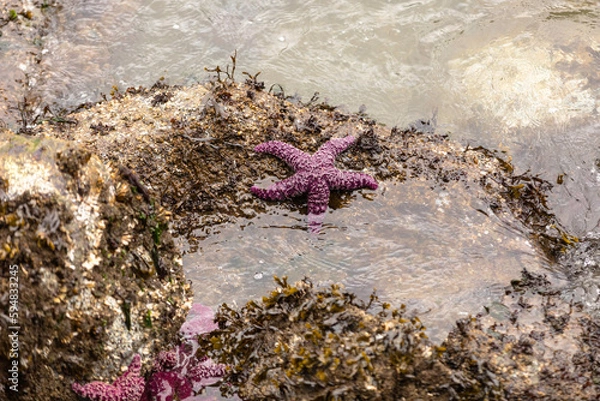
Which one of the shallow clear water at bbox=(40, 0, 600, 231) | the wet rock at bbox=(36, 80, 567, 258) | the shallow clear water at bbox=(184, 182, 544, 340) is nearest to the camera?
the shallow clear water at bbox=(184, 182, 544, 340)

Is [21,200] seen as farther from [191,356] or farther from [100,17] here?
[100,17]

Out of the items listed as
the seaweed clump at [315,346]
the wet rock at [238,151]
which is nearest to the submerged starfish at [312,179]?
the wet rock at [238,151]

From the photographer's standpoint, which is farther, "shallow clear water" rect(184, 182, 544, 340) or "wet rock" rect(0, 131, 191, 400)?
"shallow clear water" rect(184, 182, 544, 340)

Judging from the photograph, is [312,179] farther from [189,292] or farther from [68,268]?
[68,268]

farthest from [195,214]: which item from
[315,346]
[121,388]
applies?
[315,346]

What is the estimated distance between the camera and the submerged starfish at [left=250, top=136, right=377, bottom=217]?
6328mm

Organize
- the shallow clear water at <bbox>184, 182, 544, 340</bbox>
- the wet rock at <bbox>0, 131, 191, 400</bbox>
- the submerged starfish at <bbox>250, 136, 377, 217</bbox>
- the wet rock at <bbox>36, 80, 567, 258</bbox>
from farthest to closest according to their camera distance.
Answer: the wet rock at <bbox>36, 80, 567, 258</bbox>
the submerged starfish at <bbox>250, 136, 377, 217</bbox>
the shallow clear water at <bbox>184, 182, 544, 340</bbox>
the wet rock at <bbox>0, 131, 191, 400</bbox>

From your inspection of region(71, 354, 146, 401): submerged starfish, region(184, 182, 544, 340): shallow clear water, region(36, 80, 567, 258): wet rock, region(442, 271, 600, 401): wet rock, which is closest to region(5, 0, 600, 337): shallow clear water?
region(184, 182, 544, 340): shallow clear water

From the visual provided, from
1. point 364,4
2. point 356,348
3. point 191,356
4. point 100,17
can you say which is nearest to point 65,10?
point 100,17

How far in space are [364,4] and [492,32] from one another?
2.35 meters

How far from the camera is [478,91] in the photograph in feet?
28.3

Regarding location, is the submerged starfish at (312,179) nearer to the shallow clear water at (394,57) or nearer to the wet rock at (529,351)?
the shallow clear water at (394,57)

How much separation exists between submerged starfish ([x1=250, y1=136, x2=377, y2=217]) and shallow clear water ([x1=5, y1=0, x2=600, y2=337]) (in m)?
0.26

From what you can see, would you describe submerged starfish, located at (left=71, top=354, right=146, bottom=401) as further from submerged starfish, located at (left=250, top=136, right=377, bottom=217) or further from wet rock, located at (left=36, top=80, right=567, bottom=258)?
submerged starfish, located at (left=250, top=136, right=377, bottom=217)
